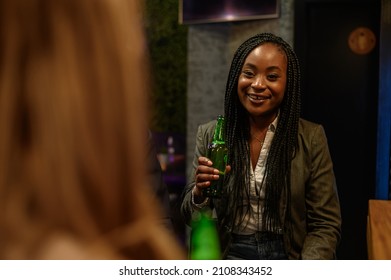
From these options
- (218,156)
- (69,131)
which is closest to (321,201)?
(218,156)

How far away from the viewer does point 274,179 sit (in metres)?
1.05

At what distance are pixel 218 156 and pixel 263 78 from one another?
0.63ft

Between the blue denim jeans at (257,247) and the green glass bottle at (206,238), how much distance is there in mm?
38

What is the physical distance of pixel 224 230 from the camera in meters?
1.08

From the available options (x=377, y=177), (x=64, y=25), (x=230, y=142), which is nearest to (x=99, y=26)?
(x=64, y=25)

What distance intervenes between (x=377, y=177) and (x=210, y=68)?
94cm

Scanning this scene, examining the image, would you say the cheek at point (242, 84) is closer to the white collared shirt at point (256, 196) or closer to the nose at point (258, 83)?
the nose at point (258, 83)

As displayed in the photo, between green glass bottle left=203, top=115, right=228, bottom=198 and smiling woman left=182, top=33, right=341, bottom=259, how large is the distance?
0.07ft

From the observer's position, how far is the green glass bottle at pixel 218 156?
102 centimetres

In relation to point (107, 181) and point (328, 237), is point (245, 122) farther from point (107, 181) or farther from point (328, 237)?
point (107, 181)

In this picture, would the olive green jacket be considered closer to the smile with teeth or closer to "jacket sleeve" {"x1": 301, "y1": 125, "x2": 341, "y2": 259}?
"jacket sleeve" {"x1": 301, "y1": 125, "x2": 341, "y2": 259}

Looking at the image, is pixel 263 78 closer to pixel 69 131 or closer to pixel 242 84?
pixel 242 84

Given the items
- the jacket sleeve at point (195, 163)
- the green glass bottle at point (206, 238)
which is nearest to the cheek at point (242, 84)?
the jacket sleeve at point (195, 163)

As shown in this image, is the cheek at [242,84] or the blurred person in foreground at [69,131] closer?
the blurred person in foreground at [69,131]
